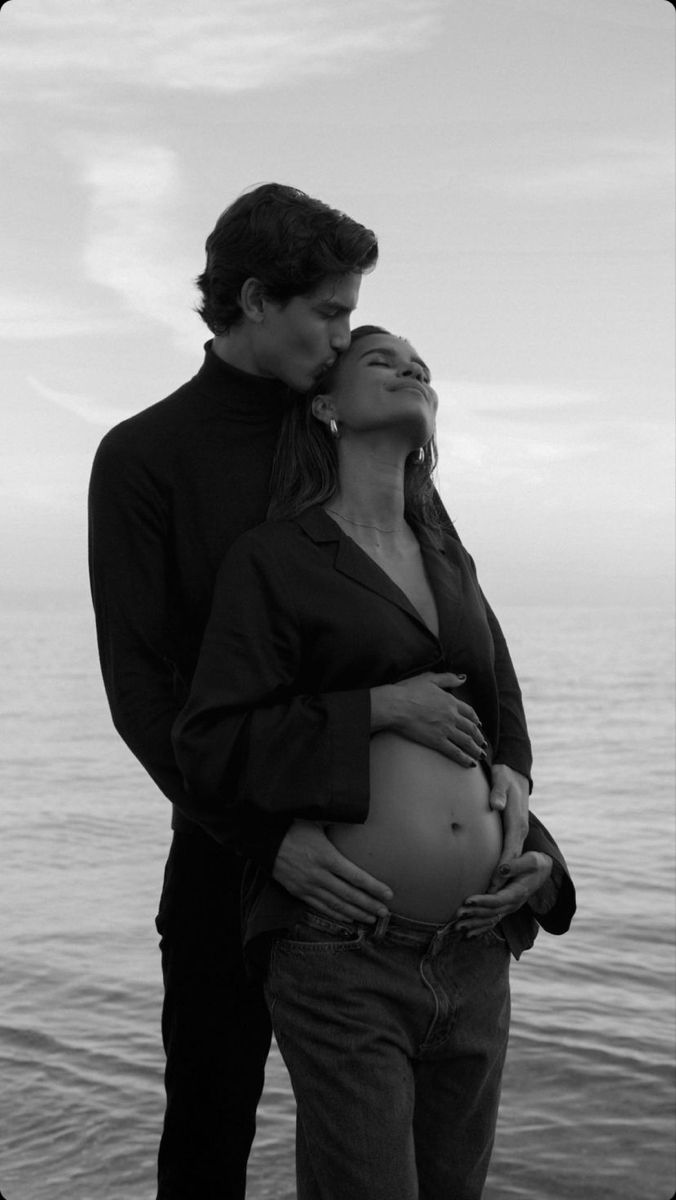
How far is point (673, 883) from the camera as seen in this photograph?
8.91 m

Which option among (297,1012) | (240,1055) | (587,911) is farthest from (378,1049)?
(587,911)

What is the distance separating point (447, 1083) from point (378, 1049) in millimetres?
207

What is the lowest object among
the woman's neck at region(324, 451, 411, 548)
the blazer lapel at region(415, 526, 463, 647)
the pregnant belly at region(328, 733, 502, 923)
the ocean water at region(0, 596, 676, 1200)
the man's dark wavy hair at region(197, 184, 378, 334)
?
the ocean water at region(0, 596, 676, 1200)

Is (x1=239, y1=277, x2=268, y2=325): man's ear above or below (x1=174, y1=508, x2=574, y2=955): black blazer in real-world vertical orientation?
above

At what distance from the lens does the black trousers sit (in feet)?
9.02

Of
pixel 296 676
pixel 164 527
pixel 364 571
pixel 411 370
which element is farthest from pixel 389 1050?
pixel 411 370

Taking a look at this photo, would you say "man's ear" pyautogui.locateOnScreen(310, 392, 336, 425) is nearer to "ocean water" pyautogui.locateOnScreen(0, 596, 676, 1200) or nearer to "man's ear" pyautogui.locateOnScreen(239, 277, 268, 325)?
"man's ear" pyautogui.locateOnScreen(239, 277, 268, 325)

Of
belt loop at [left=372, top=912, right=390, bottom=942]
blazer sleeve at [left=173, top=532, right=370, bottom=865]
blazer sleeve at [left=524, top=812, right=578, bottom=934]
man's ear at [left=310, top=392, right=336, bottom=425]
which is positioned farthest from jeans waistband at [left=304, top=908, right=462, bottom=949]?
man's ear at [left=310, top=392, right=336, bottom=425]

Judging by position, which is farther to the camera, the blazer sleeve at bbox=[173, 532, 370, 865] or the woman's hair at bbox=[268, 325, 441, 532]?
the woman's hair at bbox=[268, 325, 441, 532]

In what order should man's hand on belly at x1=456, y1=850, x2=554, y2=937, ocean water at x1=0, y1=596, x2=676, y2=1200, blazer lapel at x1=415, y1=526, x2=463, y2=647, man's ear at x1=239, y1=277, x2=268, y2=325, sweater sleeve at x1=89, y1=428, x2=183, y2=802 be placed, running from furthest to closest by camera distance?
ocean water at x1=0, y1=596, x2=676, y2=1200 < man's ear at x1=239, y1=277, x2=268, y2=325 < sweater sleeve at x1=89, y1=428, x2=183, y2=802 < blazer lapel at x1=415, y1=526, x2=463, y2=647 < man's hand on belly at x1=456, y1=850, x2=554, y2=937

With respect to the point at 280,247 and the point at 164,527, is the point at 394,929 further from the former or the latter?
the point at 280,247

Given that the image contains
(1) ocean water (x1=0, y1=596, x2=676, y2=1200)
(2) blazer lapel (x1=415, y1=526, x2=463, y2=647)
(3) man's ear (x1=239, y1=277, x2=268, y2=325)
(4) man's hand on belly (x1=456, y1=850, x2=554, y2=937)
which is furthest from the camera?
(1) ocean water (x1=0, y1=596, x2=676, y2=1200)

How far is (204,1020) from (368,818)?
0.78 metres

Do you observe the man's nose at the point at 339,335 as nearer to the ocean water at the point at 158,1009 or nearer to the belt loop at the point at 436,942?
the belt loop at the point at 436,942
